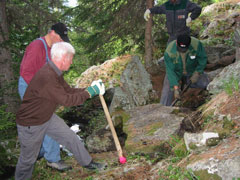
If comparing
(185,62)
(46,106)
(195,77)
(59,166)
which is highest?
(46,106)

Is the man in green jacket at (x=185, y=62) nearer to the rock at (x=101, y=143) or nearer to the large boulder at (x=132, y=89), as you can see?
the large boulder at (x=132, y=89)

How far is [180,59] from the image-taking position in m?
5.96

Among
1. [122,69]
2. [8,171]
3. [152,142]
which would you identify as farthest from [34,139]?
[122,69]

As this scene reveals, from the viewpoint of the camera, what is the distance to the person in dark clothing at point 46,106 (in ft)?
10.7

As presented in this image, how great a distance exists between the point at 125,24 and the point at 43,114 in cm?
753

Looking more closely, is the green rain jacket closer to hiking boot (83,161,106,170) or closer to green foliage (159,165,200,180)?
hiking boot (83,161,106,170)

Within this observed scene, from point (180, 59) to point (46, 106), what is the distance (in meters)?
3.91

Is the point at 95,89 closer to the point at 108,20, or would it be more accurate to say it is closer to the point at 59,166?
the point at 59,166

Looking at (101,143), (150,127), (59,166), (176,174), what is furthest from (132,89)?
(176,174)

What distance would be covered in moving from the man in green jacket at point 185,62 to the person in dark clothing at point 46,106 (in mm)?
2983

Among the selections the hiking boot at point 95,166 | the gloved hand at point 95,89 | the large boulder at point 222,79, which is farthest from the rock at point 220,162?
the large boulder at point 222,79

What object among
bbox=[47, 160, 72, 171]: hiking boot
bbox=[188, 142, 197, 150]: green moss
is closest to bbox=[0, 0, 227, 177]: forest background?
bbox=[47, 160, 72, 171]: hiking boot

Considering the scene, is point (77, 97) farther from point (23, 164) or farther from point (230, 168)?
point (230, 168)

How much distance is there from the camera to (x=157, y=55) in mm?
12336
